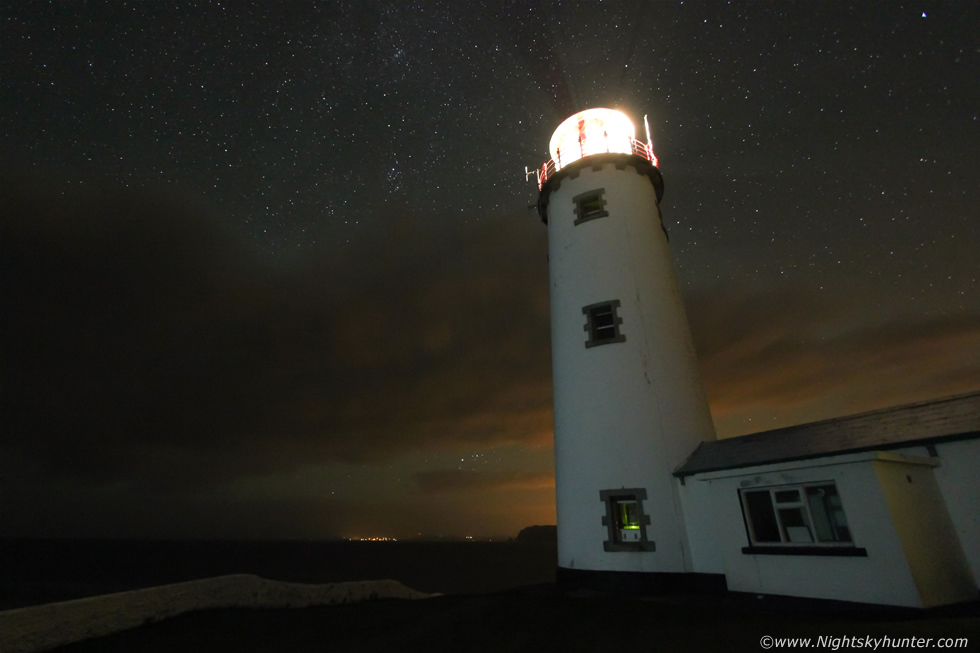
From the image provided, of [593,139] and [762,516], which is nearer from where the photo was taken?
[762,516]

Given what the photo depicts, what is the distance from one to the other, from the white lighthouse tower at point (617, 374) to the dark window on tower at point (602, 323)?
0.03 meters

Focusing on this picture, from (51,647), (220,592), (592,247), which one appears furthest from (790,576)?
(51,647)

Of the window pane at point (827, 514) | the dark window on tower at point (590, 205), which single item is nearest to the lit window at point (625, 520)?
the window pane at point (827, 514)

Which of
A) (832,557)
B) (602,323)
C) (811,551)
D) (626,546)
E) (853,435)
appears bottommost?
(832,557)

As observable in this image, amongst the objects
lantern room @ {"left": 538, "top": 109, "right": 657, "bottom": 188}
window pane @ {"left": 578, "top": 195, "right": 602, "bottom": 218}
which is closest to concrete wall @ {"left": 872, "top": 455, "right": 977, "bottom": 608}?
window pane @ {"left": 578, "top": 195, "right": 602, "bottom": 218}

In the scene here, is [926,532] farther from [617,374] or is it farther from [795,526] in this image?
[617,374]

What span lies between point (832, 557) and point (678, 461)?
12.9 feet

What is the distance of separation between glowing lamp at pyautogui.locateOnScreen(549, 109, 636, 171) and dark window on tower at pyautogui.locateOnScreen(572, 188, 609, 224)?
163 cm

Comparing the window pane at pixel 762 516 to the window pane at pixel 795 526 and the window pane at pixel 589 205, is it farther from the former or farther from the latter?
the window pane at pixel 589 205

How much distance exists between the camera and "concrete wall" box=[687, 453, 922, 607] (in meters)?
8.53

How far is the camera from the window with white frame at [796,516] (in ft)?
31.1

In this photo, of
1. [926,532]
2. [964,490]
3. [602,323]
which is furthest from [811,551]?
[602,323]

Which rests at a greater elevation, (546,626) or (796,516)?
(796,516)

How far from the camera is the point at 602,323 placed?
1458 centimetres
